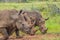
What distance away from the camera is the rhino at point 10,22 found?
10.4 m

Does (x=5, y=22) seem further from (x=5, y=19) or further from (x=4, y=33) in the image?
(x=4, y=33)

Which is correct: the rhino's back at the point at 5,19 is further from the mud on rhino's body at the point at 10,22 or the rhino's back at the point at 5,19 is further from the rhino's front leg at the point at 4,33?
the rhino's front leg at the point at 4,33

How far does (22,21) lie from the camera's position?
A: 423 inches

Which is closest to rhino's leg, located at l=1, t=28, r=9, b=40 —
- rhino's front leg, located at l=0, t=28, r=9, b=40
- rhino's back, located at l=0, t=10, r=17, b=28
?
rhino's front leg, located at l=0, t=28, r=9, b=40

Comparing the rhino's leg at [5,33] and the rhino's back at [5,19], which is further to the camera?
the rhino's back at [5,19]

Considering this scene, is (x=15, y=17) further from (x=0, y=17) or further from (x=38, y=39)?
(x=38, y=39)

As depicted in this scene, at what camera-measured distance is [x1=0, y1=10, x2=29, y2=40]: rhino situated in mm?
10402

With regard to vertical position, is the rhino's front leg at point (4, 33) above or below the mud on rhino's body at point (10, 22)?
below

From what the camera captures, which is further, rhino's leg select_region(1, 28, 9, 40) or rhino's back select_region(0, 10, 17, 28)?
rhino's back select_region(0, 10, 17, 28)

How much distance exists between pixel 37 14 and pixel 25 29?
4654 mm

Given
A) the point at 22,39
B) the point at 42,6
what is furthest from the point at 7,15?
the point at 42,6

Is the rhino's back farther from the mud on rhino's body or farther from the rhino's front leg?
the rhino's front leg

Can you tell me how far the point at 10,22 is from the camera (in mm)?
10539

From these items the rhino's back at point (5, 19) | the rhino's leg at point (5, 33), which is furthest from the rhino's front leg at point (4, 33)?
the rhino's back at point (5, 19)
